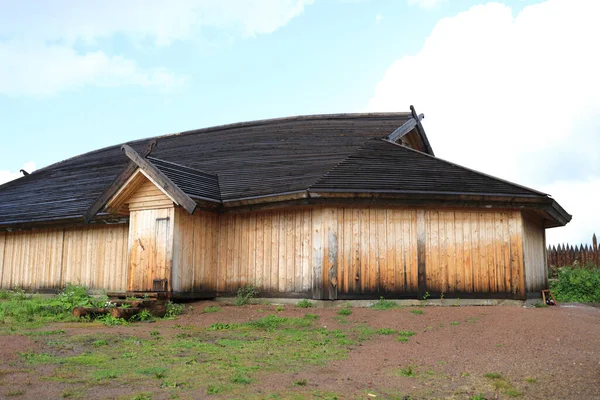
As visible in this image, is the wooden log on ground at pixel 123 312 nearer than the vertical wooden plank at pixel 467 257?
Yes

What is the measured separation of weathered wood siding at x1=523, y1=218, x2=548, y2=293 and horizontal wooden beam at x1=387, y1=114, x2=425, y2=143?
4.64 meters

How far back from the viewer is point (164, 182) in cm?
1458

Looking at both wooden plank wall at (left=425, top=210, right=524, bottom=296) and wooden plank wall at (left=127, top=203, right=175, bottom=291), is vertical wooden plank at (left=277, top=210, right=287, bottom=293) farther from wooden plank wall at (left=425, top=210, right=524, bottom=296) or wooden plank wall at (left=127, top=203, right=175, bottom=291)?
wooden plank wall at (left=425, top=210, right=524, bottom=296)

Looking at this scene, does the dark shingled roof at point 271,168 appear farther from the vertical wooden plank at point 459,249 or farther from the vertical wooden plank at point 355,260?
the vertical wooden plank at point 355,260

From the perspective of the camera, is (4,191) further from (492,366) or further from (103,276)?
(492,366)

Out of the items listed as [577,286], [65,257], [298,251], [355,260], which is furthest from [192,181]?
[577,286]

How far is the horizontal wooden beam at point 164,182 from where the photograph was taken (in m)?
14.1

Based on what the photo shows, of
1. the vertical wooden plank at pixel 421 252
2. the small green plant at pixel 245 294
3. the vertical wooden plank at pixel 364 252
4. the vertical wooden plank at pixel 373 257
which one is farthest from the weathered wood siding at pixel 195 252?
the vertical wooden plank at pixel 421 252

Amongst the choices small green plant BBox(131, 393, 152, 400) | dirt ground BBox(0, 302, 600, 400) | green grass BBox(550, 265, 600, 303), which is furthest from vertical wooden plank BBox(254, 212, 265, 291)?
green grass BBox(550, 265, 600, 303)

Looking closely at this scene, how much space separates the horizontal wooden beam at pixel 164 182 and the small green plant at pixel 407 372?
7.68 m

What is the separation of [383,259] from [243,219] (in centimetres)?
406

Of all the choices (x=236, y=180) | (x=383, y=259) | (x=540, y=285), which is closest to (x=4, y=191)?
(x=236, y=180)

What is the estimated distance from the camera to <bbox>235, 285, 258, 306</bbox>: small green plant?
1495 cm

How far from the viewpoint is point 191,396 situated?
627cm
